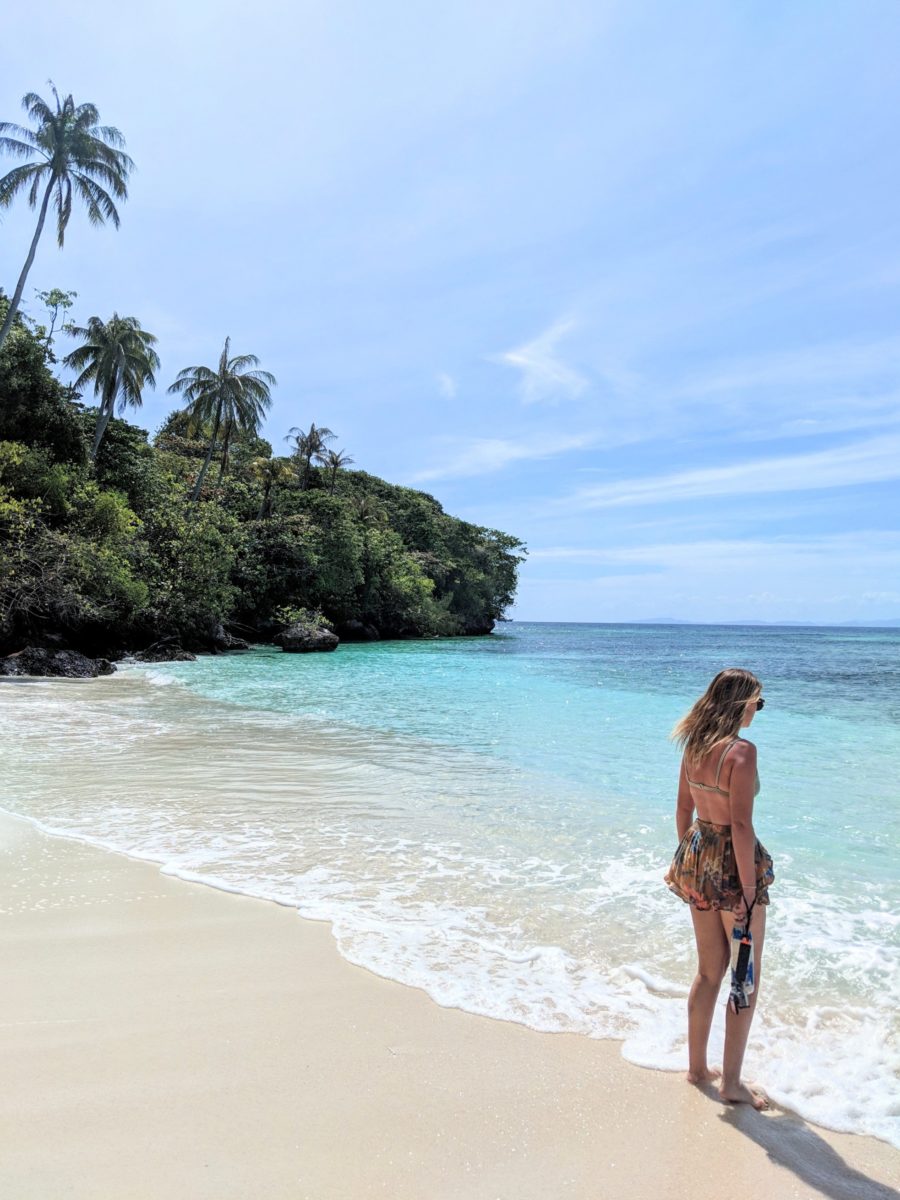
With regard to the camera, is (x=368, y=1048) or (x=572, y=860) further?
(x=572, y=860)

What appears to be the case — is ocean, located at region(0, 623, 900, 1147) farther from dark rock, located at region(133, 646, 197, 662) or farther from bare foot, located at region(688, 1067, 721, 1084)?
dark rock, located at region(133, 646, 197, 662)

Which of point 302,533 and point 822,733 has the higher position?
point 302,533

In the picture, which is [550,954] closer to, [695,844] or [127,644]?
[695,844]

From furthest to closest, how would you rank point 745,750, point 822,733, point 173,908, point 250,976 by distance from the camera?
point 822,733 < point 173,908 < point 250,976 < point 745,750

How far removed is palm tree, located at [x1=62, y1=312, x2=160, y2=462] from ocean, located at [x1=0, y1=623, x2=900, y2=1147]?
20.5 m

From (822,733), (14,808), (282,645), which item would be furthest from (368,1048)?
(282,645)

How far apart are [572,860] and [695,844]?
9.62 ft

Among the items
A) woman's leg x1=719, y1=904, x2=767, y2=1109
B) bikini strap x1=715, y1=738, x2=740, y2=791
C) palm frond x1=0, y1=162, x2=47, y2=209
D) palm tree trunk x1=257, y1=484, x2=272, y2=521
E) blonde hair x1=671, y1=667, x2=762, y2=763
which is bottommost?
woman's leg x1=719, y1=904, x2=767, y2=1109

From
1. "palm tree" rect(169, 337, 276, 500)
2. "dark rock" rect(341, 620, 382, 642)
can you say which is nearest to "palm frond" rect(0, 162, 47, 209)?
"palm tree" rect(169, 337, 276, 500)

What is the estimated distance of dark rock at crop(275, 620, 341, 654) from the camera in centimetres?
3300

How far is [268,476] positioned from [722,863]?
4505cm

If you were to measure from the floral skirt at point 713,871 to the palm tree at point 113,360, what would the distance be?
104 ft

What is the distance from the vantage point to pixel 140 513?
1214 inches

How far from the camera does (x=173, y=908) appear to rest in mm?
4297
